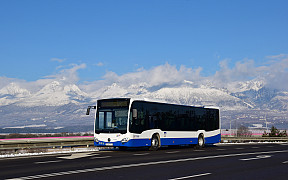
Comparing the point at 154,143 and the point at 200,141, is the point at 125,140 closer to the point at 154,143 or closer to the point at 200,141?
the point at 154,143

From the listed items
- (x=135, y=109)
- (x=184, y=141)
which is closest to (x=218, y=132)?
(x=184, y=141)

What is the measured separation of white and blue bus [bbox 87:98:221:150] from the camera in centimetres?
2248

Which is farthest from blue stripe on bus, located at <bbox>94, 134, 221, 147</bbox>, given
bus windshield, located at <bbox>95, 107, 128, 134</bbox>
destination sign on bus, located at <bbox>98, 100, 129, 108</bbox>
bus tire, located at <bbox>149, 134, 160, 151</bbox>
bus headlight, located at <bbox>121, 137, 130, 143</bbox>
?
destination sign on bus, located at <bbox>98, 100, 129, 108</bbox>

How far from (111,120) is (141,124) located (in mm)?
1663

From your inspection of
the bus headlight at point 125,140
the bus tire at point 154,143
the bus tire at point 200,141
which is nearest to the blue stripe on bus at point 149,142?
the bus headlight at point 125,140

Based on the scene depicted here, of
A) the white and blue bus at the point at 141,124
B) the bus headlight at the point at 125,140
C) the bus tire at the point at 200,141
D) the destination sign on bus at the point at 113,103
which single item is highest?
the destination sign on bus at the point at 113,103

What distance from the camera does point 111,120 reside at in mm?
23031

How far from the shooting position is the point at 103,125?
2308 centimetres

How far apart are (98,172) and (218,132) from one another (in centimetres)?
2091

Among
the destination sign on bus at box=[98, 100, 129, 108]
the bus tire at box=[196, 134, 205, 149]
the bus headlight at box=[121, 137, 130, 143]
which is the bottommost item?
the bus tire at box=[196, 134, 205, 149]

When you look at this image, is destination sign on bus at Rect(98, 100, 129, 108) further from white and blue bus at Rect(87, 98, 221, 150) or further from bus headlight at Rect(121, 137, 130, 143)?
bus headlight at Rect(121, 137, 130, 143)

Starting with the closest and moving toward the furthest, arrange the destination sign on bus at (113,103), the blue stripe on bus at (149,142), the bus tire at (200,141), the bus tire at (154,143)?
1. the blue stripe on bus at (149,142)
2. the destination sign on bus at (113,103)
3. the bus tire at (154,143)
4. the bus tire at (200,141)

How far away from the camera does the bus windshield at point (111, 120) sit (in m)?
22.5

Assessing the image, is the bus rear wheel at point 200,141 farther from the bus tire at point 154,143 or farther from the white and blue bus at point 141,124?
the bus tire at point 154,143
